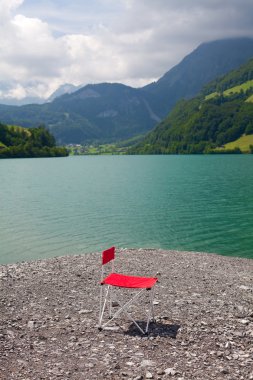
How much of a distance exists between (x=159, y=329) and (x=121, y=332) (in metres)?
1.38

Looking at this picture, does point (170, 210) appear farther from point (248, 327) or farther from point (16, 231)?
point (248, 327)

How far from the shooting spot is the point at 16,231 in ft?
143

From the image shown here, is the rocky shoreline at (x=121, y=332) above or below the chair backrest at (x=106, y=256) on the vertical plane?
below

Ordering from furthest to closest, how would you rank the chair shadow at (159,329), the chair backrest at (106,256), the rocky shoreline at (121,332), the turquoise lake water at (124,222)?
the turquoise lake water at (124,222)
the chair backrest at (106,256)
the chair shadow at (159,329)
the rocky shoreline at (121,332)

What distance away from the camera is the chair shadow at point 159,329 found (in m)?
13.9

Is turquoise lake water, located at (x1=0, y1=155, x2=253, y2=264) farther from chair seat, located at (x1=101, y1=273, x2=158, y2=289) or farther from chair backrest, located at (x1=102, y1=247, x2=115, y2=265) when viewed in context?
chair seat, located at (x1=101, y1=273, x2=158, y2=289)

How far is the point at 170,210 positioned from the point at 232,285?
120 feet

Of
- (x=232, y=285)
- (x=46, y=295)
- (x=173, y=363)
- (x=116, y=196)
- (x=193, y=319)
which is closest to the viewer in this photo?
(x=173, y=363)

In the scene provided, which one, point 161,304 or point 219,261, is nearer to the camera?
point 161,304

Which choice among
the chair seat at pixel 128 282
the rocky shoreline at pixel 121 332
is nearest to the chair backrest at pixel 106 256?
the chair seat at pixel 128 282

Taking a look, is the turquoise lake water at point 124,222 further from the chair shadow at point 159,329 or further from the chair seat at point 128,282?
the chair shadow at point 159,329

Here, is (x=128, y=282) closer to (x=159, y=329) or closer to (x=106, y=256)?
(x=106, y=256)

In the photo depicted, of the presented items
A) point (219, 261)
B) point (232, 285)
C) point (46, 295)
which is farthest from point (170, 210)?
point (46, 295)

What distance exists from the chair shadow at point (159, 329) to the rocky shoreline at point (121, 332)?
36 millimetres
